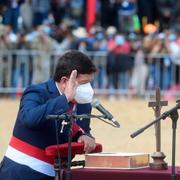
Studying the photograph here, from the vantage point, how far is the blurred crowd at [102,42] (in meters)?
→ 18.9

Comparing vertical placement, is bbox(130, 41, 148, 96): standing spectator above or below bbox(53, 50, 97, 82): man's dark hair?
above

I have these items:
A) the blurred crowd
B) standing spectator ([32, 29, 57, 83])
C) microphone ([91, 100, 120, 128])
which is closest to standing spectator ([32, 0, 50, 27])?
the blurred crowd

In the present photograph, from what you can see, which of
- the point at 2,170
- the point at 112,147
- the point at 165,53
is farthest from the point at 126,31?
the point at 2,170

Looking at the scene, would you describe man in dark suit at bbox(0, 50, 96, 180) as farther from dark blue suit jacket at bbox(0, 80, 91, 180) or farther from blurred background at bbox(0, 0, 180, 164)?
blurred background at bbox(0, 0, 180, 164)

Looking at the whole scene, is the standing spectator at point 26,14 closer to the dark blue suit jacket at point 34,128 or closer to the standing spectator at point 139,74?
the standing spectator at point 139,74

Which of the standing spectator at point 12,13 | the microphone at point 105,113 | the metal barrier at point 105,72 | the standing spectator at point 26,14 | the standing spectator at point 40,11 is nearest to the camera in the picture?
the microphone at point 105,113

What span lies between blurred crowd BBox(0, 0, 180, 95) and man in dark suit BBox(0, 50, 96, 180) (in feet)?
41.9

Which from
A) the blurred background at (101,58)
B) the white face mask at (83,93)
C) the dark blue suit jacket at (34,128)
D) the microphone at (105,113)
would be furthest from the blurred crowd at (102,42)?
the microphone at (105,113)

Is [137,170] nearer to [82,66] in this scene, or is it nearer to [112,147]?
[82,66]

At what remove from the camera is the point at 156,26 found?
2280cm

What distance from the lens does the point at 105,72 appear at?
18.9 meters

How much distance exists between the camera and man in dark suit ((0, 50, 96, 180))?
5.69 metres

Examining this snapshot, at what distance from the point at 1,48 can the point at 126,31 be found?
157 inches

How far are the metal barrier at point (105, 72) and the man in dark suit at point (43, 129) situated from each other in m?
12.9
